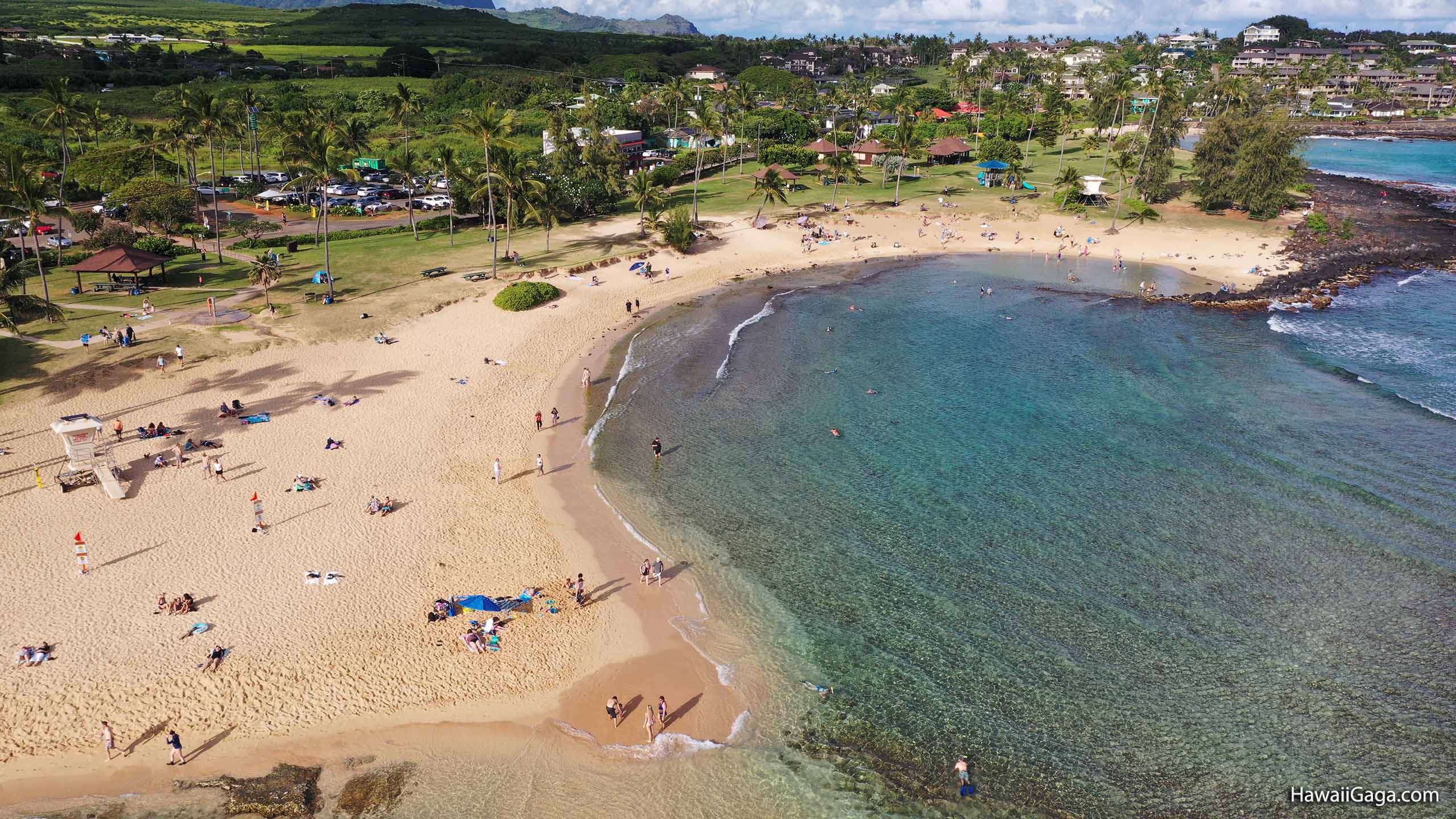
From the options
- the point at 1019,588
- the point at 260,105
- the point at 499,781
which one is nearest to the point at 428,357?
the point at 499,781

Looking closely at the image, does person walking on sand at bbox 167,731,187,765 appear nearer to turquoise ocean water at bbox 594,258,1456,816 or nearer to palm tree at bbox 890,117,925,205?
turquoise ocean water at bbox 594,258,1456,816

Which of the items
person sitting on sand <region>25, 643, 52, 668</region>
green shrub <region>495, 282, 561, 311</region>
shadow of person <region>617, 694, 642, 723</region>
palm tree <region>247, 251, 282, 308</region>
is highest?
palm tree <region>247, 251, 282, 308</region>

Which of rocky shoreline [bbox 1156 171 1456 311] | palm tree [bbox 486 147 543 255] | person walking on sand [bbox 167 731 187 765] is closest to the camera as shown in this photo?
person walking on sand [bbox 167 731 187 765]

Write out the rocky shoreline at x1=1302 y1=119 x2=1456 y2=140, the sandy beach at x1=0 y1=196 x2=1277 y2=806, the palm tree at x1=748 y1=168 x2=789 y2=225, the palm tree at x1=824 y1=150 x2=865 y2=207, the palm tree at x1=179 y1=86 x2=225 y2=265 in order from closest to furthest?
the sandy beach at x1=0 y1=196 x2=1277 y2=806 → the palm tree at x1=179 y1=86 x2=225 y2=265 → the palm tree at x1=748 y1=168 x2=789 y2=225 → the palm tree at x1=824 y1=150 x2=865 y2=207 → the rocky shoreline at x1=1302 y1=119 x2=1456 y2=140

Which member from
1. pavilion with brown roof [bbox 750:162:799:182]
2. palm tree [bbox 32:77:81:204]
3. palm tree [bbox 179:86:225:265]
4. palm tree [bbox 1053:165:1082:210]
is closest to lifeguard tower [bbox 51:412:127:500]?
palm tree [bbox 179:86:225:265]

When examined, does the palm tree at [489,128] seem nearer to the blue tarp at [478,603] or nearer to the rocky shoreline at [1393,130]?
the blue tarp at [478,603]

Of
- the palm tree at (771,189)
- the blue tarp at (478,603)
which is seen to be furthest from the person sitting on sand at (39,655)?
the palm tree at (771,189)
